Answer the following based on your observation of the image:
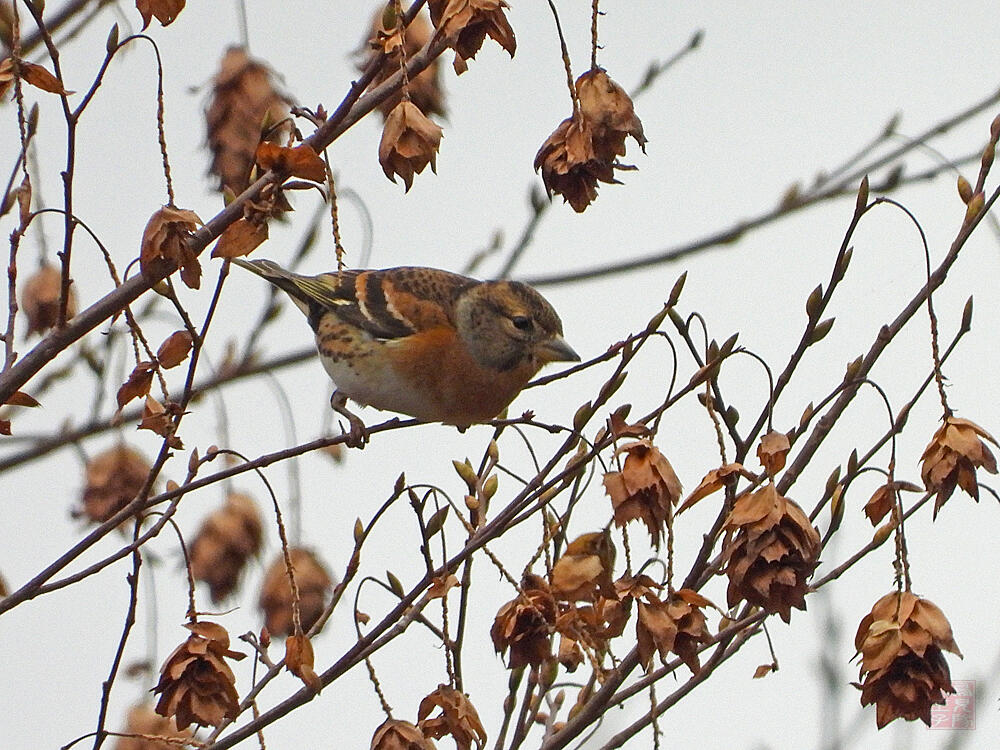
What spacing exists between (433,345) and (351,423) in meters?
0.43

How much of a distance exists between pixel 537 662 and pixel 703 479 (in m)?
0.48

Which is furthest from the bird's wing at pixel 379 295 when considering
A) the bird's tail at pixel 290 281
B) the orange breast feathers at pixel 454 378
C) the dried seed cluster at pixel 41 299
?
the dried seed cluster at pixel 41 299

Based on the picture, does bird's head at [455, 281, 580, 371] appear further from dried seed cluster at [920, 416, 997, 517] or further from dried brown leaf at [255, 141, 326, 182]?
dried brown leaf at [255, 141, 326, 182]

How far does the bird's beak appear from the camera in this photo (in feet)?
14.3

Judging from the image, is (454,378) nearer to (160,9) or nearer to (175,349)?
(175,349)

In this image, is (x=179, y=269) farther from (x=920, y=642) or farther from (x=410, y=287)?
(x=410, y=287)

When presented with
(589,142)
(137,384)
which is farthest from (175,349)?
(589,142)

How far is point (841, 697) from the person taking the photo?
3787 mm

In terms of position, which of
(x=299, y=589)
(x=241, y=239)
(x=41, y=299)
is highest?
(x=41, y=299)

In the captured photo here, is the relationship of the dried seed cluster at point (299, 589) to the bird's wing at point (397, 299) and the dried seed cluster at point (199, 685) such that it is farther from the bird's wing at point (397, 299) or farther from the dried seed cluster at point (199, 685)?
the dried seed cluster at point (199, 685)

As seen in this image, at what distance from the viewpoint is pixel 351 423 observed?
414cm

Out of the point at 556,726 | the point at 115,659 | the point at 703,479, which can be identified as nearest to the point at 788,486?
the point at 703,479

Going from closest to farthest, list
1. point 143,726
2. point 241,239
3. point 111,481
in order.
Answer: point 241,239 < point 143,726 < point 111,481

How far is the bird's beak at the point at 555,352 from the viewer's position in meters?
4.37
